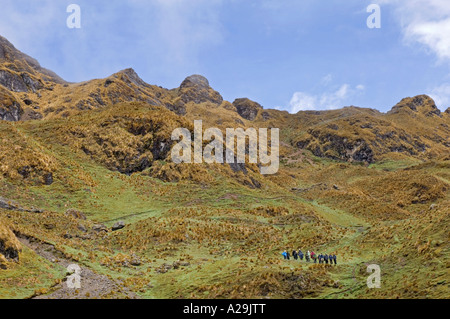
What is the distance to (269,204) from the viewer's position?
226 feet

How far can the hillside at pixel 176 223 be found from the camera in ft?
86.8

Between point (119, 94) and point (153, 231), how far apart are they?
158868 millimetres

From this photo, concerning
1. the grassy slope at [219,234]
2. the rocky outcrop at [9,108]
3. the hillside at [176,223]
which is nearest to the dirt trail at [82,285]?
the hillside at [176,223]

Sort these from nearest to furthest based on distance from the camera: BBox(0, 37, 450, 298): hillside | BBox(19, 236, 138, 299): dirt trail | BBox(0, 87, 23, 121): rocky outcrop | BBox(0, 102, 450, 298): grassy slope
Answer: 1. BBox(19, 236, 138, 299): dirt trail
2. BBox(0, 102, 450, 298): grassy slope
3. BBox(0, 37, 450, 298): hillside
4. BBox(0, 87, 23, 121): rocky outcrop

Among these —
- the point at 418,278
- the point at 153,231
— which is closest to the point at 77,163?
the point at 153,231

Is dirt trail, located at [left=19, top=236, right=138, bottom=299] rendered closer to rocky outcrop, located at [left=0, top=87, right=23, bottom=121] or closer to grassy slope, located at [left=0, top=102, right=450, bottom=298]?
grassy slope, located at [left=0, top=102, right=450, bottom=298]

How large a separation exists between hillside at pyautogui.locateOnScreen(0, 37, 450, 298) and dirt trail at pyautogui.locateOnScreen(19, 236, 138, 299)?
0.52 ft

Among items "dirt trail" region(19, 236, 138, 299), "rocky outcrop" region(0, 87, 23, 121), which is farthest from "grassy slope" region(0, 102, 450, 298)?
"rocky outcrop" region(0, 87, 23, 121)

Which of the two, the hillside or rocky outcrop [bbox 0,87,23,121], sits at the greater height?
rocky outcrop [bbox 0,87,23,121]

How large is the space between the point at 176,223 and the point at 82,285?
24.1 meters

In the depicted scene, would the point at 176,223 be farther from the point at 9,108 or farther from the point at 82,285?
the point at 9,108

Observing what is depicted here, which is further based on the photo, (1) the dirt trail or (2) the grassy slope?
(2) the grassy slope

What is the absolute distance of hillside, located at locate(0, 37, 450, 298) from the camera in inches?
1041

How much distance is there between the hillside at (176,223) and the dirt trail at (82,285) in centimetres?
16
